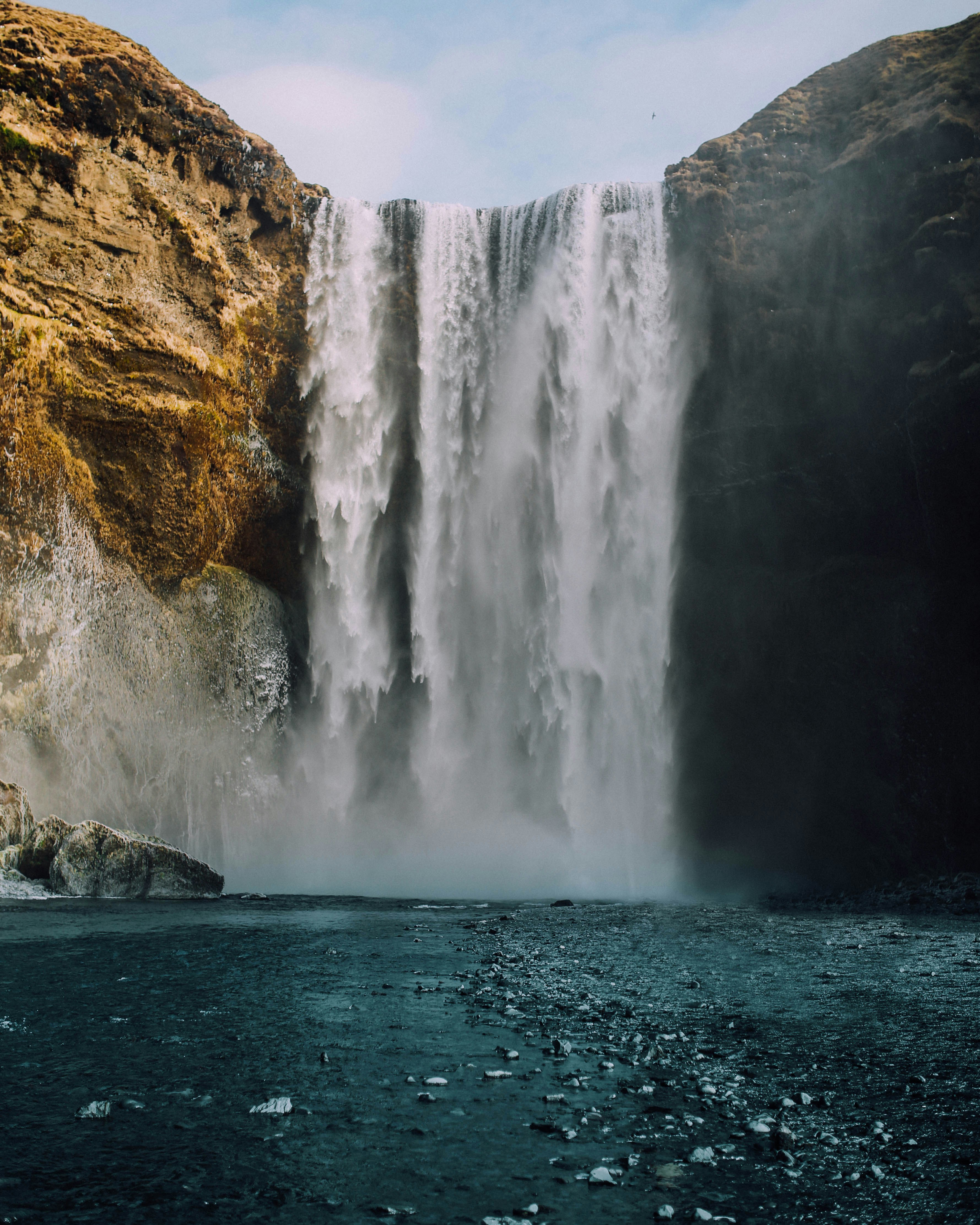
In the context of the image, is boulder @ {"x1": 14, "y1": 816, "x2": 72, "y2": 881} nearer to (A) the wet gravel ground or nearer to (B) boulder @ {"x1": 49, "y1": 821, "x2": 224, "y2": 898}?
(B) boulder @ {"x1": 49, "y1": 821, "x2": 224, "y2": 898}

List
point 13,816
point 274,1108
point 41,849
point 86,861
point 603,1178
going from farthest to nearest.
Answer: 1. point 13,816
2. point 41,849
3. point 86,861
4. point 274,1108
5. point 603,1178

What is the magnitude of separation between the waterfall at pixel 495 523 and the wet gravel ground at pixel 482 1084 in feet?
40.4

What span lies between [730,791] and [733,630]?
14.1 feet

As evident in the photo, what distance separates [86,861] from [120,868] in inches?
23.0

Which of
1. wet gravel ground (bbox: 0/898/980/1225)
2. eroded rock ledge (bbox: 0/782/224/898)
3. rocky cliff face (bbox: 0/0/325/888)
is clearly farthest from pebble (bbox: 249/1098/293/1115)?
rocky cliff face (bbox: 0/0/325/888)

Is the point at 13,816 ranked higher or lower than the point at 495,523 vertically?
lower

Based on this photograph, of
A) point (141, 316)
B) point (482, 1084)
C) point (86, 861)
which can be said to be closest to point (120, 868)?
point (86, 861)

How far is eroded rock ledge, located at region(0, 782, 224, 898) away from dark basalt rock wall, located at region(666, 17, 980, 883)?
1282 centimetres

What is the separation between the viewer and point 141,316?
70.5ft

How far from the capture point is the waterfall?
22500mm

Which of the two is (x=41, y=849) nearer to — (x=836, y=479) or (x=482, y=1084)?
(x=482, y=1084)

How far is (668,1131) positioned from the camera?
4445 mm

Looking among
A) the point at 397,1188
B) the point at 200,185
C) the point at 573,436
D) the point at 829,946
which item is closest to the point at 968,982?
the point at 829,946

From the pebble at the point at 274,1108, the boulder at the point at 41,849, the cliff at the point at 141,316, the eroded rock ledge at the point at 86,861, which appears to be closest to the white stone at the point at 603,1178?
→ the pebble at the point at 274,1108
